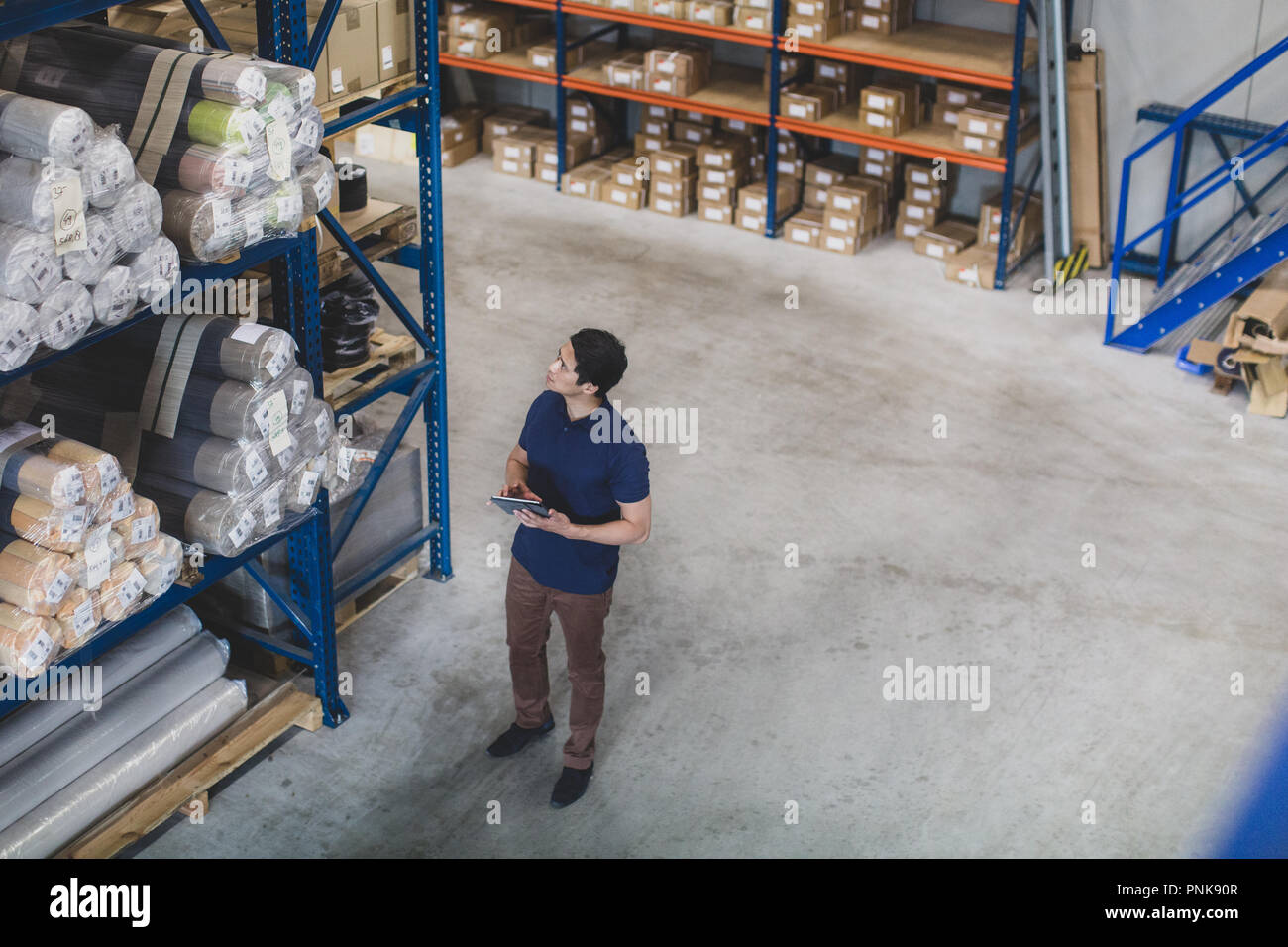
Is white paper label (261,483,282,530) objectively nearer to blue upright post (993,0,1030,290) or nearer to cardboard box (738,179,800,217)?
blue upright post (993,0,1030,290)

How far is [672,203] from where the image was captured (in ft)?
38.5

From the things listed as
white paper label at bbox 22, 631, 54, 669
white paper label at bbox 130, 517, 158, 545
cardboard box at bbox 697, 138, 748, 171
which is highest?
white paper label at bbox 130, 517, 158, 545

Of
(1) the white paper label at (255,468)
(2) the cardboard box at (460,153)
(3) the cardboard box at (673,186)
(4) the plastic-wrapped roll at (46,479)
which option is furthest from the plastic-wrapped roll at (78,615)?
(2) the cardboard box at (460,153)

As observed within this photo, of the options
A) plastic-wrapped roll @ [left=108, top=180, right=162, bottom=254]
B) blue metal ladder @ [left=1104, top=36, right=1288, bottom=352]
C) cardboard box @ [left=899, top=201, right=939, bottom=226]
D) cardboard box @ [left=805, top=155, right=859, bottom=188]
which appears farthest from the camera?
cardboard box @ [left=805, top=155, right=859, bottom=188]

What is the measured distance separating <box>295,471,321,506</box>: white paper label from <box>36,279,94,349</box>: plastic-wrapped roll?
1.19 metres

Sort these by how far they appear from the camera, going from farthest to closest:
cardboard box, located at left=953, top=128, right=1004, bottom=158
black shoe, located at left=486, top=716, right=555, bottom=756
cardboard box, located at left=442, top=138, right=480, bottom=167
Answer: cardboard box, located at left=442, top=138, right=480, bottom=167 → cardboard box, located at left=953, top=128, right=1004, bottom=158 → black shoe, located at left=486, top=716, right=555, bottom=756

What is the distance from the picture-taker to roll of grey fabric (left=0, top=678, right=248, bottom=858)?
5.00 meters

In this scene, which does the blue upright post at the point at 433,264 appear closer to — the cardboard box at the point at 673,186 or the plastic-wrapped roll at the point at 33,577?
the plastic-wrapped roll at the point at 33,577

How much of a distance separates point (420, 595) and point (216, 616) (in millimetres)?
1067

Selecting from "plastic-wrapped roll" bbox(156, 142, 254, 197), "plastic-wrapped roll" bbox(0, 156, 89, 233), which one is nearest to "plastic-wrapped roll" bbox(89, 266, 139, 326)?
"plastic-wrapped roll" bbox(0, 156, 89, 233)

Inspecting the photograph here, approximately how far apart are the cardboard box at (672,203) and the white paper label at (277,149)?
714 cm

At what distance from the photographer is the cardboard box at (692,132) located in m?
12.0

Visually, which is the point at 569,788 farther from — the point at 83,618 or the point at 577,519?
the point at 83,618

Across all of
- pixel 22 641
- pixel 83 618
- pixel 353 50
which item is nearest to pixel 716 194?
pixel 353 50
